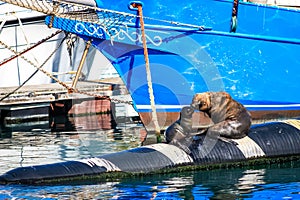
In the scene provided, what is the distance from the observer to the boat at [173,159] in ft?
39.0

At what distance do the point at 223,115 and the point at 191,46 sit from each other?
15.7 feet

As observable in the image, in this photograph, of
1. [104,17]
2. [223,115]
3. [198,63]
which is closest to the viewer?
[223,115]

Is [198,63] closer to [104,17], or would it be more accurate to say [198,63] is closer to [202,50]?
[202,50]

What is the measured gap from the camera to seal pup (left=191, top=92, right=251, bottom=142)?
1337 centimetres

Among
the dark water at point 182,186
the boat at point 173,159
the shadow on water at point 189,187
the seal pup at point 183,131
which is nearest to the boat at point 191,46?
the dark water at point 182,186

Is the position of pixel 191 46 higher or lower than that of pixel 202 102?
higher

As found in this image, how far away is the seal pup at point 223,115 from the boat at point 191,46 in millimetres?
3878

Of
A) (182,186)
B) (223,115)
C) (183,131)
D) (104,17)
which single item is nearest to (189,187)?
(182,186)

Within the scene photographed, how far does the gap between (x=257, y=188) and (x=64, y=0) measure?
6737 millimetres

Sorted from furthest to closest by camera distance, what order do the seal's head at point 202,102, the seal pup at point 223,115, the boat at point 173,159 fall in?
the seal's head at point 202,102, the seal pup at point 223,115, the boat at point 173,159

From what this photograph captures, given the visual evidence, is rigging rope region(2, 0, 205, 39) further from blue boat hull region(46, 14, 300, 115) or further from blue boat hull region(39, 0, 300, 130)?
blue boat hull region(46, 14, 300, 115)

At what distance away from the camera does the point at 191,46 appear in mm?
18109

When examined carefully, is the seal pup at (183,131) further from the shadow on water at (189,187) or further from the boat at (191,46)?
the boat at (191,46)

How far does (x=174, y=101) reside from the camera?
1856 centimetres
